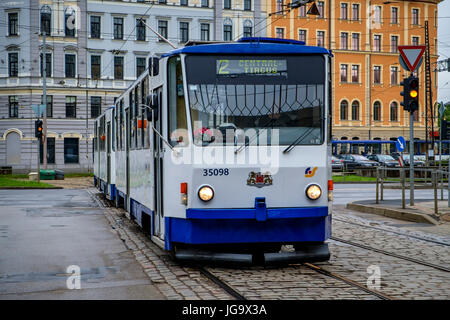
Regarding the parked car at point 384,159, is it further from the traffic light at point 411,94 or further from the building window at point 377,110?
the traffic light at point 411,94

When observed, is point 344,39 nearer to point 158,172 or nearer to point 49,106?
point 49,106

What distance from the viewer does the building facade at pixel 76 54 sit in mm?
51500

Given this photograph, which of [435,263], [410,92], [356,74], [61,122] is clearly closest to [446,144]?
[356,74]

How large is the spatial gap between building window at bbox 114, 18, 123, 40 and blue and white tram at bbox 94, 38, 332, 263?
47.4 meters

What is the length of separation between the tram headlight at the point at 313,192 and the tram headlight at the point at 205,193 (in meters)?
1.25

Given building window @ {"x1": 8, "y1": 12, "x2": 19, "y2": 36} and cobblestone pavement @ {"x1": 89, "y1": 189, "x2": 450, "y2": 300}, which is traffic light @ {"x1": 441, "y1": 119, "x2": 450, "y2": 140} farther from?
building window @ {"x1": 8, "y1": 12, "x2": 19, "y2": 36}

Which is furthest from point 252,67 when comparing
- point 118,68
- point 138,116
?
point 118,68

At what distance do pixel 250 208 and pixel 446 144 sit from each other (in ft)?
212

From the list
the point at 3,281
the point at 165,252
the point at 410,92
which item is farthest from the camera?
the point at 410,92

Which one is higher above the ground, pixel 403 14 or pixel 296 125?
pixel 403 14

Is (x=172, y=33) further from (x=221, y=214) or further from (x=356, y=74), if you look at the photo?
(x=221, y=214)

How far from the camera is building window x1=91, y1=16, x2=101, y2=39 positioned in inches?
2111
